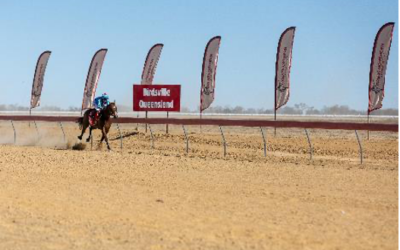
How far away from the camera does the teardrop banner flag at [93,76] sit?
110ft

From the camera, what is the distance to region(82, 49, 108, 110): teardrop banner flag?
1321 inches

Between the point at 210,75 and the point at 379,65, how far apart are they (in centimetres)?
845

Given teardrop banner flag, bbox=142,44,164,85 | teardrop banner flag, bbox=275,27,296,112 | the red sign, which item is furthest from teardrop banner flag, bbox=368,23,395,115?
teardrop banner flag, bbox=142,44,164,85

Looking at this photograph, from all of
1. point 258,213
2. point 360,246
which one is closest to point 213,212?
point 258,213

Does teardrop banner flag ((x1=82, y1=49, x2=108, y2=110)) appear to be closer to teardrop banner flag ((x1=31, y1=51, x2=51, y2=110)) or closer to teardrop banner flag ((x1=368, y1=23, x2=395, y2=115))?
teardrop banner flag ((x1=31, y1=51, x2=51, y2=110))

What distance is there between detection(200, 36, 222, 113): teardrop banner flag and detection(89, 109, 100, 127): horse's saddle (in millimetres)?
6921

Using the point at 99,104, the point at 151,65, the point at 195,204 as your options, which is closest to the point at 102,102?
the point at 99,104

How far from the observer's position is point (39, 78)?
36.0 meters

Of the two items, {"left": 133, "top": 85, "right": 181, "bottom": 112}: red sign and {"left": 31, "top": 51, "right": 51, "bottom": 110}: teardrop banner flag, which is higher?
{"left": 31, "top": 51, "right": 51, "bottom": 110}: teardrop banner flag

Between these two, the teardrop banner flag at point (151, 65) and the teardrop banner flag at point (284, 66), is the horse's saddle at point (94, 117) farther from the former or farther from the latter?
the teardrop banner flag at point (151, 65)

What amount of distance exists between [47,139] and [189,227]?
19989 mm

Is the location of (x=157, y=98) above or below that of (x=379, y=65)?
below

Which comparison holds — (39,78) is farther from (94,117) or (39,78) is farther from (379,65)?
(379,65)

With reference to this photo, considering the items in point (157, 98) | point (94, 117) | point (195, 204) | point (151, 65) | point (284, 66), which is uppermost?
point (151, 65)
